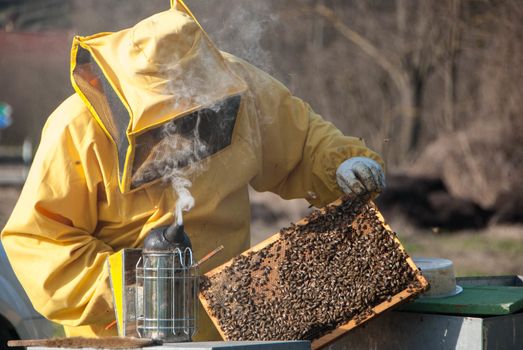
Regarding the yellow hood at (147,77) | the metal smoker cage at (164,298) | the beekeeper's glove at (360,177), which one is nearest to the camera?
the metal smoker cage at (164,298)

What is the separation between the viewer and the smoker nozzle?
2906 millimetres

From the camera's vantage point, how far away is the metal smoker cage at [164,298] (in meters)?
2.88

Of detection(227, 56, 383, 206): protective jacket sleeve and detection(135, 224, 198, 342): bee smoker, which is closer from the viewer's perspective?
detection(135, 224, 198, 342): bee smoker

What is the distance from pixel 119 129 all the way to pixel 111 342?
88cm

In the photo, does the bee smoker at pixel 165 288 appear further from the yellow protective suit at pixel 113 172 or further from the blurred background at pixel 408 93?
the blurred background at pixel 408 93

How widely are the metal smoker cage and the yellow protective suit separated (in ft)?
0.75

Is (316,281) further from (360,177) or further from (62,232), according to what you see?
(62,232)

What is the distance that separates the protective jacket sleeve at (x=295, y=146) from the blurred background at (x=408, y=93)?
3.25 m

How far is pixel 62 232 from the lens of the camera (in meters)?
3.21

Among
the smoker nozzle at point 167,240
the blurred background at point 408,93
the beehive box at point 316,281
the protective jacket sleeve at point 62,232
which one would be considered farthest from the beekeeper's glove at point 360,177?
the blurred background at point 408,93

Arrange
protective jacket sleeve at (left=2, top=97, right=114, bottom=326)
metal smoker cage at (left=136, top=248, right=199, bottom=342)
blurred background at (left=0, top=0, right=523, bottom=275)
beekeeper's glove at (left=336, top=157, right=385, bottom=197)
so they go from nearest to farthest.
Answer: metal smoker cage at (left=136, top=248, right=199, bottom=342) < protective jacket sleeve at (left=2, top=97, right=114, bottom=326) < beekeeper's glove at (left=336, top=157, right=385, bottom=197) < blurred background at (left=0, top=0, right=523, bottom=275)

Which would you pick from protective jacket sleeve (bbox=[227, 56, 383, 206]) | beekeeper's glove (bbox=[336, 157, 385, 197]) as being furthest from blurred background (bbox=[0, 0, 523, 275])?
beekeeper's glove (bbox=[336, 157, 385, 197])

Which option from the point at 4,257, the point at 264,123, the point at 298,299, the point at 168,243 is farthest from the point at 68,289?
the point at 4,257

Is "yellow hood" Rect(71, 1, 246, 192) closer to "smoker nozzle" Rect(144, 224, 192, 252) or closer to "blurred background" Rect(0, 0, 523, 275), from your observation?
"smoker nozzle" Rect(144, 224, 192, 252)
